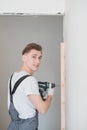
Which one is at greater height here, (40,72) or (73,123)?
(40,72)

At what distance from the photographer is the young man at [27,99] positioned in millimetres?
1605

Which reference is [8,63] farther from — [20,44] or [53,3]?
[53,3]

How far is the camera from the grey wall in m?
3.12

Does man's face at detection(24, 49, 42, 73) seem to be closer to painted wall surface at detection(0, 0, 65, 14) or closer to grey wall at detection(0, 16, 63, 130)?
painted wall surface at detection(0, 0, 65, 14)

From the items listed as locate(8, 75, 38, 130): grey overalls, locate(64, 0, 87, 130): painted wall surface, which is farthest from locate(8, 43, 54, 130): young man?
locate(64, 0, 87, 130): painted wall surface

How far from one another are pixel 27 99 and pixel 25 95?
4 centimetres

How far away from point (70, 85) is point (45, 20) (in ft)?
4.55

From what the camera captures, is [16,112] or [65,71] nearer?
[16,112]

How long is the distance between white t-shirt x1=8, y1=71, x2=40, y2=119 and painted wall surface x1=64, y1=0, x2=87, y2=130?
0.38m

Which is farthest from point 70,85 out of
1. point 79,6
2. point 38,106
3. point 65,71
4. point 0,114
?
point 0,114

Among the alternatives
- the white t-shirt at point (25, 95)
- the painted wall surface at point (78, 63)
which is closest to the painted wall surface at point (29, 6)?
the painted wall surface at point (78, 63)

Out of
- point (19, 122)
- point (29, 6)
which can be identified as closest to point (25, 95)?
point (19, 122)

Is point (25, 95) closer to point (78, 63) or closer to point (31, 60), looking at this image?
point (31, 60)

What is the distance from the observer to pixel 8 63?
10.3 feet
